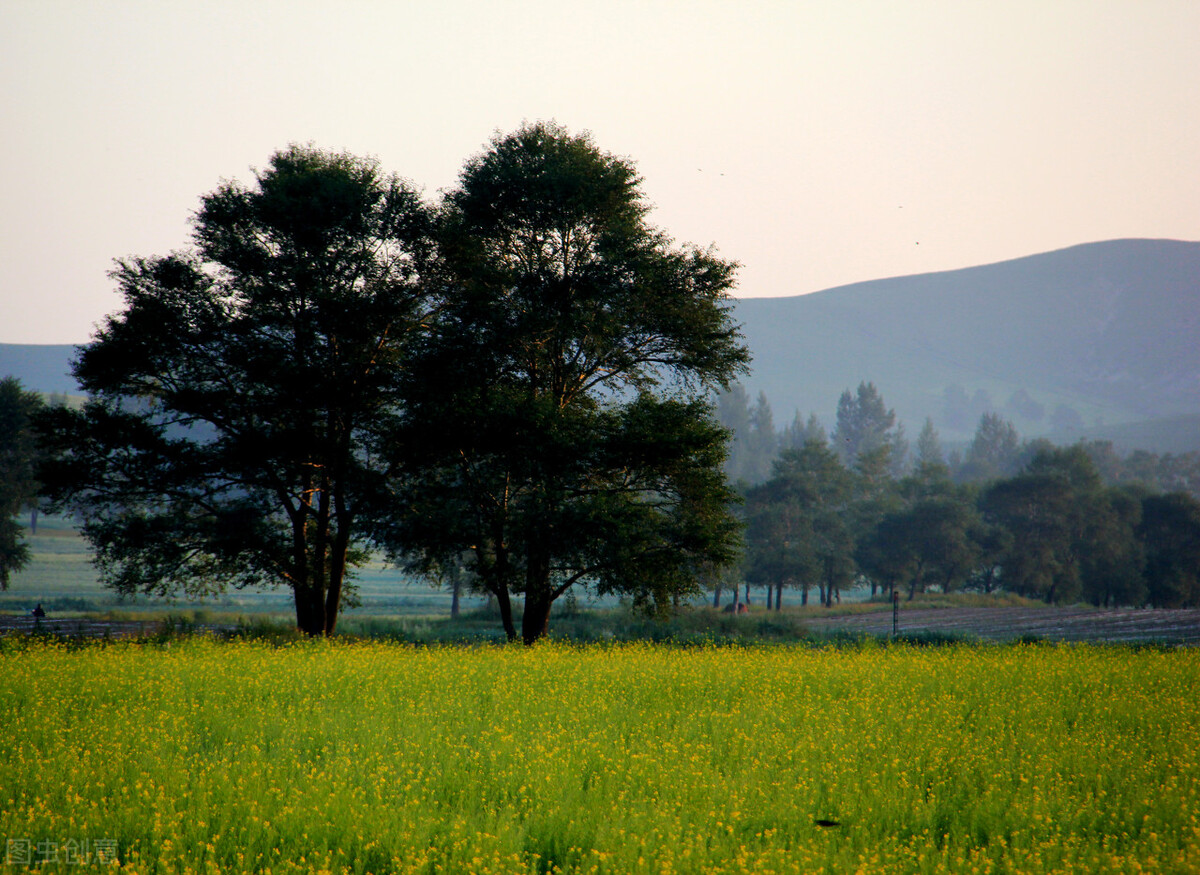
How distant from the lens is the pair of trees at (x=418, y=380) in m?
23.4

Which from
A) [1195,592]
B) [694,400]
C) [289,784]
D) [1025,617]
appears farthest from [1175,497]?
[289,784]

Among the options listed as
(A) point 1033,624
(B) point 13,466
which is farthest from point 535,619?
(B) point 13,466

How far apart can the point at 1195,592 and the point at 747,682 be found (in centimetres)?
7824

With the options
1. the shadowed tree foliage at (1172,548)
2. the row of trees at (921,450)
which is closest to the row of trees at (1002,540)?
the shadowed tree foliage at (1172,548)

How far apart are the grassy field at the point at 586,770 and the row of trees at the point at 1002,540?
57.8m

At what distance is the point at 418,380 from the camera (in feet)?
79.4

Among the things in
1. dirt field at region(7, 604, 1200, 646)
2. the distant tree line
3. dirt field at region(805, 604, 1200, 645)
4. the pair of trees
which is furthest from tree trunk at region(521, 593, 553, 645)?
the distant tree line

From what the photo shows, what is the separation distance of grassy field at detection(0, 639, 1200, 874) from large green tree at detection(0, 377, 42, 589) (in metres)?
42.8

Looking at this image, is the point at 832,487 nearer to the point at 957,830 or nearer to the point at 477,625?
the point at 477,625

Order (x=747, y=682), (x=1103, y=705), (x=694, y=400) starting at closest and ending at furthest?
(x=1103, y=705)
(x=747, y=682)
(x=694, y=400)

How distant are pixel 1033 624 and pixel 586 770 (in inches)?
2110

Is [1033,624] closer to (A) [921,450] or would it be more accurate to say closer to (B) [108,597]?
(B) [108,597]

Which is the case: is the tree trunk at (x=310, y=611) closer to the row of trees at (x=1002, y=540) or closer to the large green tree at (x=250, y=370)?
the large green tree at (x=250, y=370)

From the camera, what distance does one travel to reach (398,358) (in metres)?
25.7
